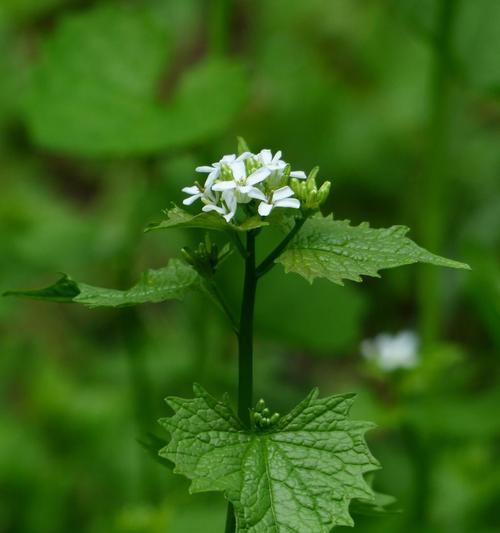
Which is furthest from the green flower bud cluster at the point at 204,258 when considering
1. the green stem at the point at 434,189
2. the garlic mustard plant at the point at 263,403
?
the green stem at the point at 434,189

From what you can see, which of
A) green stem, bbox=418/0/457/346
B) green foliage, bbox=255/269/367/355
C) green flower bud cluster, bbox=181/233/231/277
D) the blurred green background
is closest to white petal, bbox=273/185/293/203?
green flower bud cluster, bbox=181/233/231/277

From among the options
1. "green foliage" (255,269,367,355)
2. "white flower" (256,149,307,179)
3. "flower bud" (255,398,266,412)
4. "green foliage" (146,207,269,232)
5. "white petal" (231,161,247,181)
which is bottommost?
"flower bud" (255,398,266,412)

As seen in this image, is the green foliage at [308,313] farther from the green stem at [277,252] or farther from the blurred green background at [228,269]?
the green stem at [277,252]

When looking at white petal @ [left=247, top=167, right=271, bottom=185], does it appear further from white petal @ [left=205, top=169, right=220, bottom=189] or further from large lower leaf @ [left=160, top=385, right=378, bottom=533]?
large lower leaf @ [left=160, top=385, right=378, bottom=533]

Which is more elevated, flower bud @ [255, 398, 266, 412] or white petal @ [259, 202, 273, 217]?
white petal @ [259, 202, 273, 217]

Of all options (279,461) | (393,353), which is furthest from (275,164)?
(393,353)

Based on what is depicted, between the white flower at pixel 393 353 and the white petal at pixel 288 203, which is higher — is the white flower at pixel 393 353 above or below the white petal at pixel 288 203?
above
